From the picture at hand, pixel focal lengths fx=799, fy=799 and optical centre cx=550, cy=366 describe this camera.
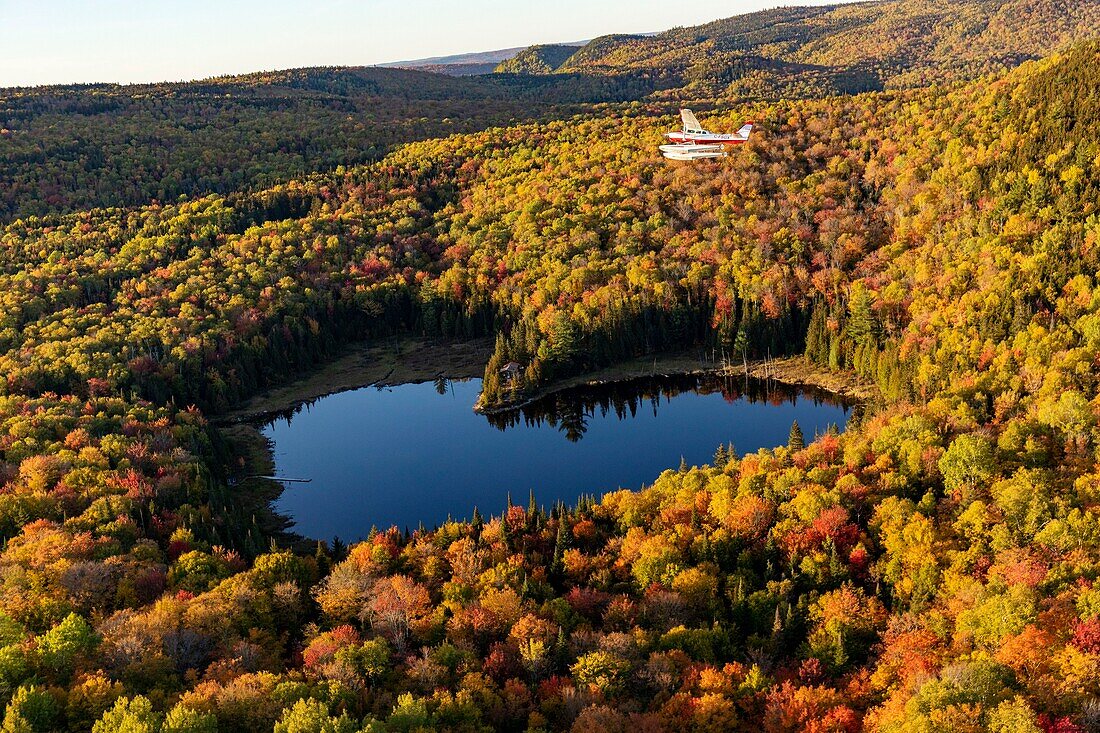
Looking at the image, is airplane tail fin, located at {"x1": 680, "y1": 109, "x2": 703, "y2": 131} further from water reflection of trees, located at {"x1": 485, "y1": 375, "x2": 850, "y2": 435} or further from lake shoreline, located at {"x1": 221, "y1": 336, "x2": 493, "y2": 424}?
lake shoreline, located at {"x1": 221, "y1": 336, "x2": 493, "y2": 424}

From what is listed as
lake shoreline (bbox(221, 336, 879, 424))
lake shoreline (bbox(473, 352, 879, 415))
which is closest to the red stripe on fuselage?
lake shoreline (bbox(221, 336, 879, 424))

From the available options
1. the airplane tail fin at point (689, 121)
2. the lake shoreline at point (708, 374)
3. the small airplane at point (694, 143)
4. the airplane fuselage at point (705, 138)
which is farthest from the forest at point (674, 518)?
the airplane tail fin at point (689, 121)

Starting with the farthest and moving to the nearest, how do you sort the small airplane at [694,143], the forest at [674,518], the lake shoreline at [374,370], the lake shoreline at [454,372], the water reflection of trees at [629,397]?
the small airplane at [694,143] → the lake shoreline at [374,370] → the lake shoreline at [454,372] → the water reflection of trees at [629,397] → the forest at [674,518]

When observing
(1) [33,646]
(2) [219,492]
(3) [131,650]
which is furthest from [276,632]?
(2) [219,492]

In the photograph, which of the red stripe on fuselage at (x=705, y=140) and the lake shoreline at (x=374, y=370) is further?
the red stripe on fuselage at (x=705, y=140)

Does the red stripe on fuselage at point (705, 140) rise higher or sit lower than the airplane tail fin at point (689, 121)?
lower

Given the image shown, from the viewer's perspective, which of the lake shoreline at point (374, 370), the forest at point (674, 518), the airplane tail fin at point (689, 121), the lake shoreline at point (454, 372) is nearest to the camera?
the forest at point (674, 518)

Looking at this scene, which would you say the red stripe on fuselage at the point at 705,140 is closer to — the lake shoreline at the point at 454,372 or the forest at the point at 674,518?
the forest at the point at 674,518
